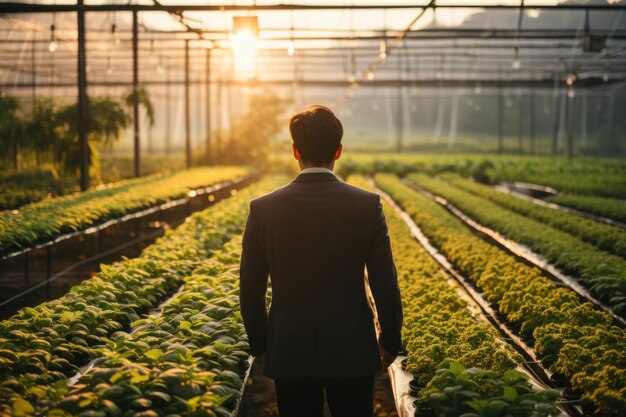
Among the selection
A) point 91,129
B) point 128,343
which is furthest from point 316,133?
point 91,129

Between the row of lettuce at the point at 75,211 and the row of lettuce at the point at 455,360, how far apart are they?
4.14 m

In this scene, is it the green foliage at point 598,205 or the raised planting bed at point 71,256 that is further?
the green foliage at point 598,205

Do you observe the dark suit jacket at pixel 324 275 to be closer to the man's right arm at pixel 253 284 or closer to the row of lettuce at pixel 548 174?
the man's right arm at pixel 253 284

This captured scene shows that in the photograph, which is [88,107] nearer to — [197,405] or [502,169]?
[197,405]

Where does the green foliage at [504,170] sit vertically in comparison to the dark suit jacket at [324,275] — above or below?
below

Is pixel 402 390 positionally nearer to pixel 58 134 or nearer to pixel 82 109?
pixel 82 109

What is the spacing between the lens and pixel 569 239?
9.93m

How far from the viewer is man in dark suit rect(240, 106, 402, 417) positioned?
2893 mm

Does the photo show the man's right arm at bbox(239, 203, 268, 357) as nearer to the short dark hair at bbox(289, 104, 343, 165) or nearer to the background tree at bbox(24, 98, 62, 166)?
the short dark hair at bbox(289, 104, 343, 165)

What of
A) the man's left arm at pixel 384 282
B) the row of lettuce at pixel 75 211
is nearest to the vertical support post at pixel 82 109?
the row of lettuce at pixel 75 211

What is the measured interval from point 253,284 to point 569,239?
784cm

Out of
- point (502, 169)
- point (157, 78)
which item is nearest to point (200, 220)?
point (502, 169)

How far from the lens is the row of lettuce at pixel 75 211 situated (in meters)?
8.07

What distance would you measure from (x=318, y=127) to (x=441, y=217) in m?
9.94
